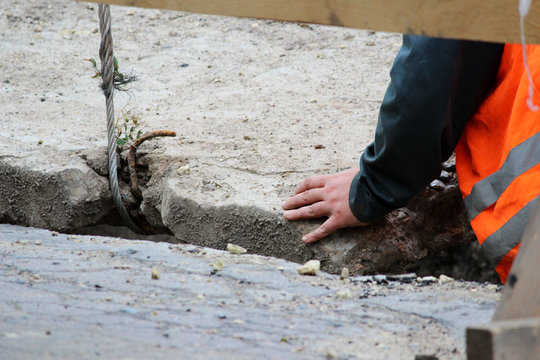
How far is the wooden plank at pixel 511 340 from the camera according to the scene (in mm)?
896

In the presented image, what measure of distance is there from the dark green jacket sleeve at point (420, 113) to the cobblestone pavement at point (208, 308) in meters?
0.32

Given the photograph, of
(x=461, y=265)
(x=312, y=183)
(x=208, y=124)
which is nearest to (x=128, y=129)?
(x=208, y=124)

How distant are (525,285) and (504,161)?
77cm

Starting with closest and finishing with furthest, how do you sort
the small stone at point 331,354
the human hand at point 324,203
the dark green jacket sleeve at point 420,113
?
1. the small stone at point 331,354
2. the dark green jacket sleeve at point 420,113
3. the human hand at point 324,203

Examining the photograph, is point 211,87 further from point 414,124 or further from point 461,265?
point 461,265

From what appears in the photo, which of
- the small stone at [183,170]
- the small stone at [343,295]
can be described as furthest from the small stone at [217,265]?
the small stone at [183,170]

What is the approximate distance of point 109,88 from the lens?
7.24ft

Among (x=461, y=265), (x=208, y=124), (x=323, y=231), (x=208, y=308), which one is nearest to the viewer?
(x=208, y=308)

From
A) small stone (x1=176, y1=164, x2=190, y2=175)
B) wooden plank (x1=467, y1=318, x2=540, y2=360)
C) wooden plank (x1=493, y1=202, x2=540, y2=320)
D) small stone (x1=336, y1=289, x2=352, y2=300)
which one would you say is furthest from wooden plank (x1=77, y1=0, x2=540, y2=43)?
small stone (x1=176, y1=164, x2=190, y2=175)

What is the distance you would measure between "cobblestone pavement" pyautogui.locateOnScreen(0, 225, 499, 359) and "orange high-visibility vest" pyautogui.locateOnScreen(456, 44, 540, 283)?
18cm

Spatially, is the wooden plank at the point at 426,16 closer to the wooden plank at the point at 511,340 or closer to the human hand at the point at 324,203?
the wooden plank at the point at 511,340

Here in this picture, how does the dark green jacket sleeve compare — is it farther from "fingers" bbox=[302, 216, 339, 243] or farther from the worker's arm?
"fingers" bbox=[302, 216, 339, 243]

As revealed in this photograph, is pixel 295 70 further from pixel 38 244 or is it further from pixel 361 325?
pixel 361 325

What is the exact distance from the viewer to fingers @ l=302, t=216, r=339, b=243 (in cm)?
196
